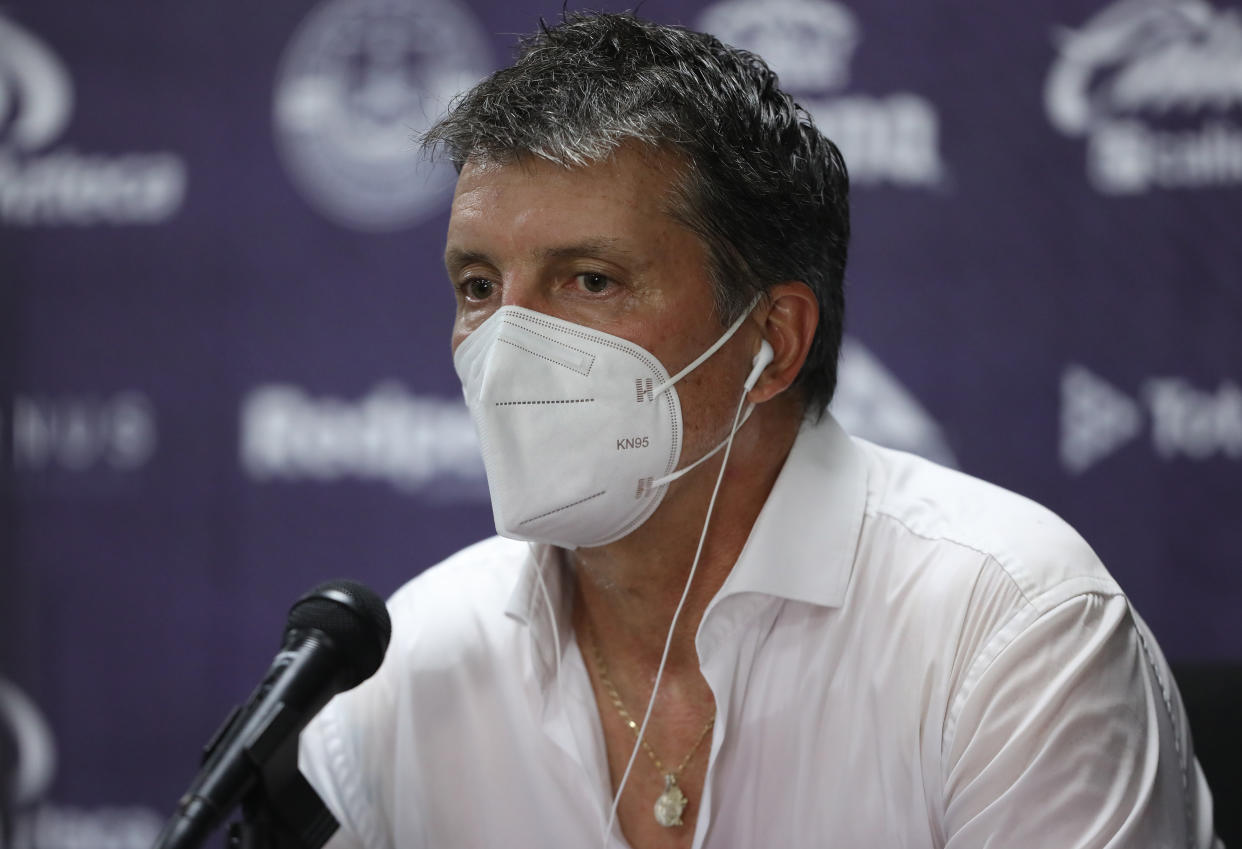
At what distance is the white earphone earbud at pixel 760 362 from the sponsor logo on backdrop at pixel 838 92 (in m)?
1.16

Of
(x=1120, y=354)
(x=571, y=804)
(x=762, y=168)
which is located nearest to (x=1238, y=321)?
(x=1120, y=354)

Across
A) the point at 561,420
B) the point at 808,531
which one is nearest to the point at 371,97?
the point at 561,420

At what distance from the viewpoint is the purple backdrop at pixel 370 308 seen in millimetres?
2732

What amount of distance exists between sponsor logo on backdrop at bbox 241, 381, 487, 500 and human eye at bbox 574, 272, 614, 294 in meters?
1.35

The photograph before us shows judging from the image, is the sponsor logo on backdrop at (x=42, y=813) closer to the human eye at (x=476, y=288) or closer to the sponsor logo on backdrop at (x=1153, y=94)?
the human eye at (x=476, y=288)

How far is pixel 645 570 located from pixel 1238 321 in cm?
169

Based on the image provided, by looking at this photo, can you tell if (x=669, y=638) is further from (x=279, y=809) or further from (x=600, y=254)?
(x=279, y=809)

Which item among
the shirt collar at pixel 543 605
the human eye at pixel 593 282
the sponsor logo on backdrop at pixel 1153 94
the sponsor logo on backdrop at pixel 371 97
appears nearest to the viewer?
the human eye at pixel 593 282

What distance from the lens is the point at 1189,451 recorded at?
274 centimetres

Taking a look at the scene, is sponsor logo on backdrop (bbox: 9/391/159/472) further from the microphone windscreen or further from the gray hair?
the microphone windscreen

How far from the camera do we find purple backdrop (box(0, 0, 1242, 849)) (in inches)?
108

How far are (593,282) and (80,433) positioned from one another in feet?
6.70

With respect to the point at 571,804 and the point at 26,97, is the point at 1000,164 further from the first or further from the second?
the point at 26,97

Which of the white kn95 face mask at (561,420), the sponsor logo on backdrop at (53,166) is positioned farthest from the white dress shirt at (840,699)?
the sponsor logo on backdrop at (53,166)
